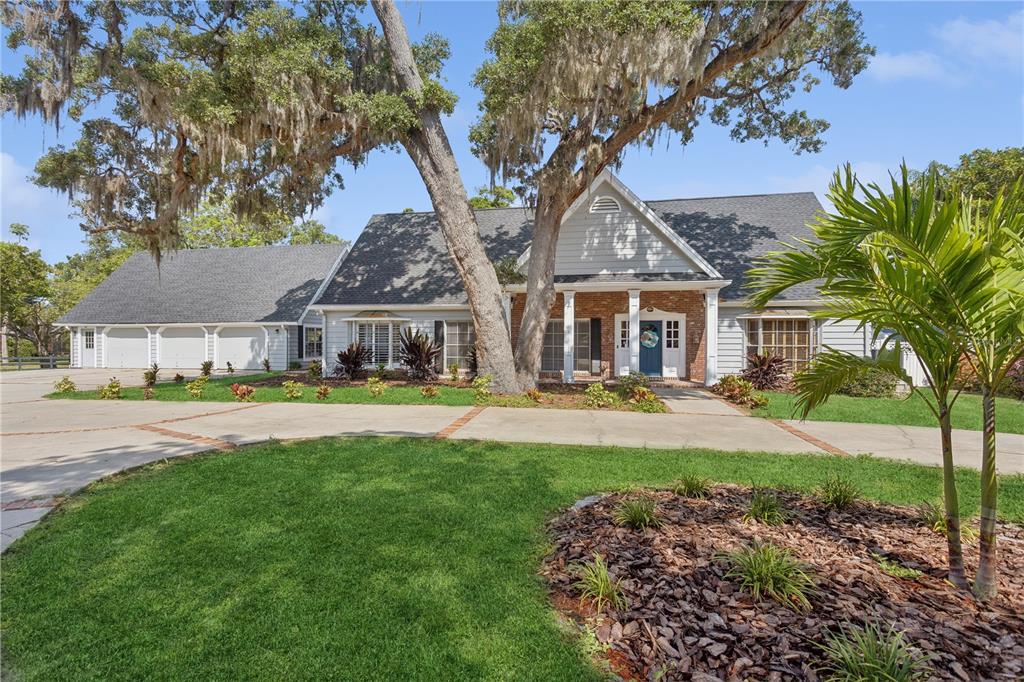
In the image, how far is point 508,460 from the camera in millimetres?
5812

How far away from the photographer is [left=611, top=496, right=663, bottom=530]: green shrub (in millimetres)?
3590

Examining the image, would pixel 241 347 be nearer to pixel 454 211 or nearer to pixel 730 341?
pixel 454 211

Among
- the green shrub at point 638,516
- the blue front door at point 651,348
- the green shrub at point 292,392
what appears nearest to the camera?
the green shrub at point 638,516

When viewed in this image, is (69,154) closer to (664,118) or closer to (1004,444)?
(664,118)

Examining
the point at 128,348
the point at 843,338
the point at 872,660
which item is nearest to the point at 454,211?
the point at 872,660

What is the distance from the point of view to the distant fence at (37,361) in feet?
81.7

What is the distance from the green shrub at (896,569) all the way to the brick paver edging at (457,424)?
5.31m

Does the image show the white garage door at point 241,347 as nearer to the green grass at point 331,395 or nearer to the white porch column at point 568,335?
the green grass at point 331,395

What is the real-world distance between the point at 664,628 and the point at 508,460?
347 cm

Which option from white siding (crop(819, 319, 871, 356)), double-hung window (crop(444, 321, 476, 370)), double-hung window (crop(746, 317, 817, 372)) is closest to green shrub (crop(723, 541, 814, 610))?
double-hung window (crop(746, 317, 817, 372))

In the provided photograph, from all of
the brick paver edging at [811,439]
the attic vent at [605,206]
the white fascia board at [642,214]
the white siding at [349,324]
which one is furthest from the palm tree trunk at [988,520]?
the white siding at [349,324]

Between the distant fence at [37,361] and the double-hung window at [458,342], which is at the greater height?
the double-hung window at [458,342]

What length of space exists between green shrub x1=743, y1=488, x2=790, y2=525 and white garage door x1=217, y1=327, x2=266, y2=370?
76.4ft

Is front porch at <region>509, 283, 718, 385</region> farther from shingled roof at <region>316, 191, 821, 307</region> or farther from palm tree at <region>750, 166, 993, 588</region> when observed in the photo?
palm tree at <region>750, 166, 993, 588</region>
